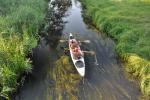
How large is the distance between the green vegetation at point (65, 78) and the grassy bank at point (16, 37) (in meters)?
2.04

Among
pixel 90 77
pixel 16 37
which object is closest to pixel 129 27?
pixel 90 77

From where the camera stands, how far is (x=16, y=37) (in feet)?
65.2

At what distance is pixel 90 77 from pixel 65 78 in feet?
5.62

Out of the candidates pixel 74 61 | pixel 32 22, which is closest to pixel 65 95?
pixel 74 61

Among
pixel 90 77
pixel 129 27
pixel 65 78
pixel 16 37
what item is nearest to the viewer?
pixel 65 78

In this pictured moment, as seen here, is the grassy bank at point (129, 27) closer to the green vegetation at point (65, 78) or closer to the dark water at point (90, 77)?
the dark water at point (90, 77)

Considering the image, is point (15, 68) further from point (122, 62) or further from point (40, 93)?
point (122, 62)

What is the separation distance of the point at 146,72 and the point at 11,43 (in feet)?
30.5

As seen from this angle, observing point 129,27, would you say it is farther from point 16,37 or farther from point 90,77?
point 16,37

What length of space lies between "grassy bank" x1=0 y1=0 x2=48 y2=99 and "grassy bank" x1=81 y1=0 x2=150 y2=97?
6.11 m

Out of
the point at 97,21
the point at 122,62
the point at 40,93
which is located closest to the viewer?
the point at 40,93

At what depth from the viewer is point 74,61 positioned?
1981cm

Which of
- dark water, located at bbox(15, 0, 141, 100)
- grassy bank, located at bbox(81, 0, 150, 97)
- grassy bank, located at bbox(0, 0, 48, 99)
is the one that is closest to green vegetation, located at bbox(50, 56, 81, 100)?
dark water, located at bbox(15, 0, 141, 100)

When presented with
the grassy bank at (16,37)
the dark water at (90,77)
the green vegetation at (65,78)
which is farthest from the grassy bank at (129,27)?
the grassy bank at (16,37)
